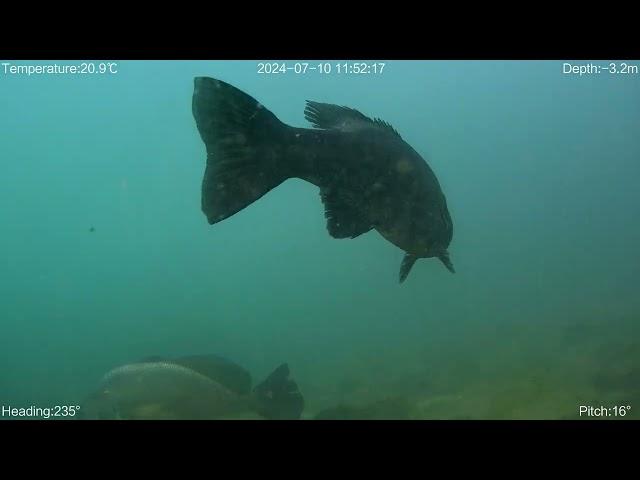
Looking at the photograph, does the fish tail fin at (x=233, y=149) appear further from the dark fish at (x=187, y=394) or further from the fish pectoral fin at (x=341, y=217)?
the dark fish at (x=187, y=394)

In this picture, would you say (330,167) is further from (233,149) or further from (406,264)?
(406,264)

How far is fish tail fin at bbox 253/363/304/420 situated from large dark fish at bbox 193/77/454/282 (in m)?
2.58

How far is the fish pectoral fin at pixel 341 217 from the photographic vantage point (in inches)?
148

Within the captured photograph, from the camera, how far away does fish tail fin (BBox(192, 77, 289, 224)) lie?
350cm

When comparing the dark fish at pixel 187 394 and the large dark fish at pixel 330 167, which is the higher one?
the large dark fish at pixel 330 167

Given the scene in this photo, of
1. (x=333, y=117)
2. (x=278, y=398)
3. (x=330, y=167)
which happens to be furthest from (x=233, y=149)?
(x=278, y=398)

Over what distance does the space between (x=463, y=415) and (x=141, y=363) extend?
388 cm

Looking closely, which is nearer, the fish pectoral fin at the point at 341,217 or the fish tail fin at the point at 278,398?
the fish pectoral fin at the point at 341,217

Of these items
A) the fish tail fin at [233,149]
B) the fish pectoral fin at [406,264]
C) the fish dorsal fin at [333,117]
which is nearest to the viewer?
the fish tail fin at [233,149]

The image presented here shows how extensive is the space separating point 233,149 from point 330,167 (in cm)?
71

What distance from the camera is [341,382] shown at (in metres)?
10.4

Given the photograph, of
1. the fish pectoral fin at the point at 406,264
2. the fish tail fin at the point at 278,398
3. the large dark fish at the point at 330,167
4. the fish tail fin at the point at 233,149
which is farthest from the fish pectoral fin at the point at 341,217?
the fish tail fin at the point at 278,398

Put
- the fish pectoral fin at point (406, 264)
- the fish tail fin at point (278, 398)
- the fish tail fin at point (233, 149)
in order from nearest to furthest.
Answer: the fish tail fin at point (233, 149) → the fish pectoral fin at point (406, 264) → the fish tail fin at point (278, 398)

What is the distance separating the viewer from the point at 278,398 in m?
5.80
